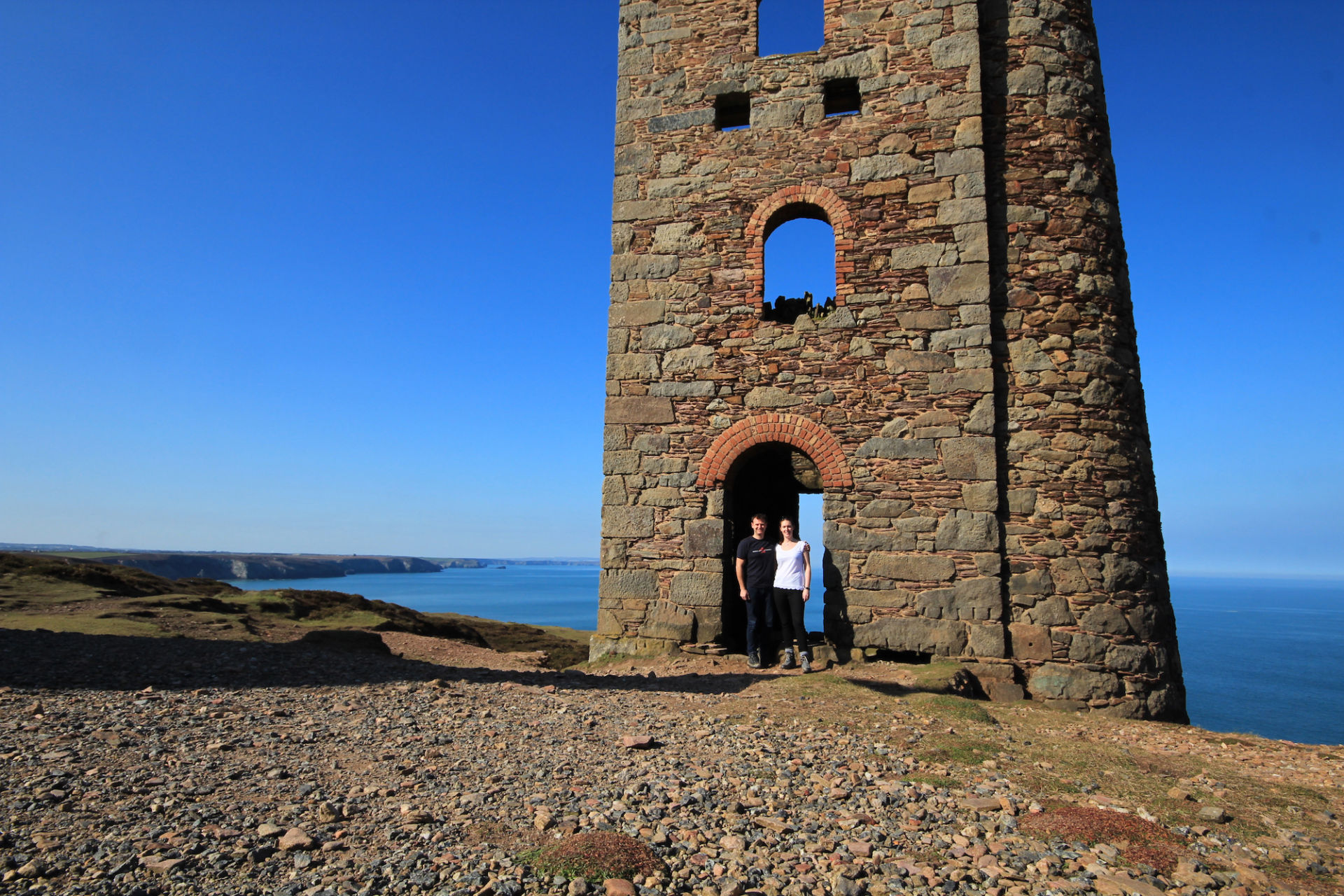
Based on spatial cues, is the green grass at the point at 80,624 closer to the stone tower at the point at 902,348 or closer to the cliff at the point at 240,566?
the stone tower at the point at 902,348

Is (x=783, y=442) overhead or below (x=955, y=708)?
overhead

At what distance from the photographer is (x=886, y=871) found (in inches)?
127

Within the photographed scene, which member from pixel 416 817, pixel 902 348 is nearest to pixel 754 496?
pixel 902 348

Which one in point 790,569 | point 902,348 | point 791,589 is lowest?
point 791,589

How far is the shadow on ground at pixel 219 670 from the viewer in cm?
679

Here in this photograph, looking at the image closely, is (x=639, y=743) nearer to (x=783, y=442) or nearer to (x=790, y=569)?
(x=790, y=569)

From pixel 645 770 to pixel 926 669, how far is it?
4427 millimetres

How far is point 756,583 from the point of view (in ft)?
28.3

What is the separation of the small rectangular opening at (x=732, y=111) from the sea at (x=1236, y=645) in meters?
9.22

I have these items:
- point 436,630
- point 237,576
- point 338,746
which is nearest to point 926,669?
point 338,746

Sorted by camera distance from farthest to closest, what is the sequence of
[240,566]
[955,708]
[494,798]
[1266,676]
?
[240,566] < [1266,676] < [955,708] < [494,798]

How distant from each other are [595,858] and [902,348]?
703 cm

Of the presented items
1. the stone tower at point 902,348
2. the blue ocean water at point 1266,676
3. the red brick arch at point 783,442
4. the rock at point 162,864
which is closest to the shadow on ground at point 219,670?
the stone tower at point 902,348

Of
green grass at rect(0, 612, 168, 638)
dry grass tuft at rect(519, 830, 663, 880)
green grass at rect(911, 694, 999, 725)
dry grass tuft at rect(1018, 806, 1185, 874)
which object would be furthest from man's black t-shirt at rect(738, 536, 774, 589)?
green grass at rect(0, 612, 168, 638)
